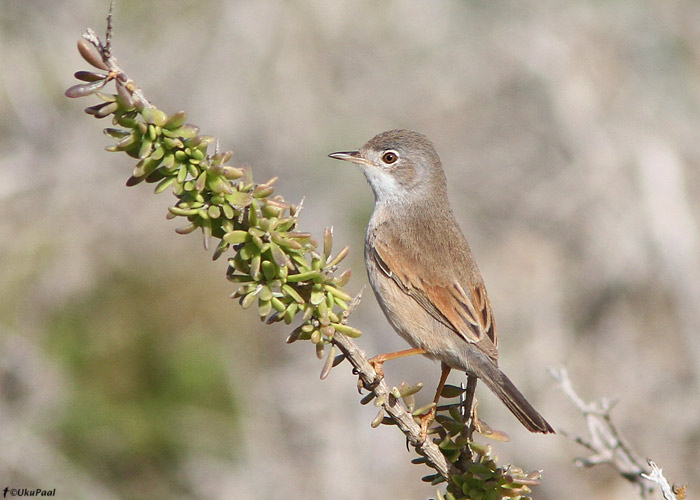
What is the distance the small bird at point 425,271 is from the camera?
12.3 ft

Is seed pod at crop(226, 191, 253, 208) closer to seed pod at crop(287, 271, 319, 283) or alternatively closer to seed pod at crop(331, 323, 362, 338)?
seed pod at crop(287, 271, 319, 283)

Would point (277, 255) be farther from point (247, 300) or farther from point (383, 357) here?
point (383, 357)

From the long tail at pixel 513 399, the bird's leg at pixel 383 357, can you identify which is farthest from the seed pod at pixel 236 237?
the long tail at pixel 513 399

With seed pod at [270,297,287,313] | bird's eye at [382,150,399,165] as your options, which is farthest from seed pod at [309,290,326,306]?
bird's eye at [382,150,399,165]

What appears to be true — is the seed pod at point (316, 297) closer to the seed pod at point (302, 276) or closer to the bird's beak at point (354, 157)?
the seed pod at point (302, 276)

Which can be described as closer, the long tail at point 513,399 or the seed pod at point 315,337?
the seed pod at point 315,337

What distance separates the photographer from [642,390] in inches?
267

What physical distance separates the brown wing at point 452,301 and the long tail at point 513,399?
22 cm

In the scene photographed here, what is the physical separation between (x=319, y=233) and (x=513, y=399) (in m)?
3.66

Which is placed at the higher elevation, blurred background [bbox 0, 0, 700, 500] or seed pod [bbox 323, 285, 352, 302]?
blurred background [bbox 0, 0, 700, 500]

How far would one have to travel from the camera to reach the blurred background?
5.71 m

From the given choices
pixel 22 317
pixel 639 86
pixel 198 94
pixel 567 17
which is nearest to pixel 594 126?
pixel 639 86

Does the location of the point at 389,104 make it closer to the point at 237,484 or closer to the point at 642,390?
the point at 642,390

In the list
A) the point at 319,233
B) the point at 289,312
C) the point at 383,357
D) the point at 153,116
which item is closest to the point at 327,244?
the point at 289,312
